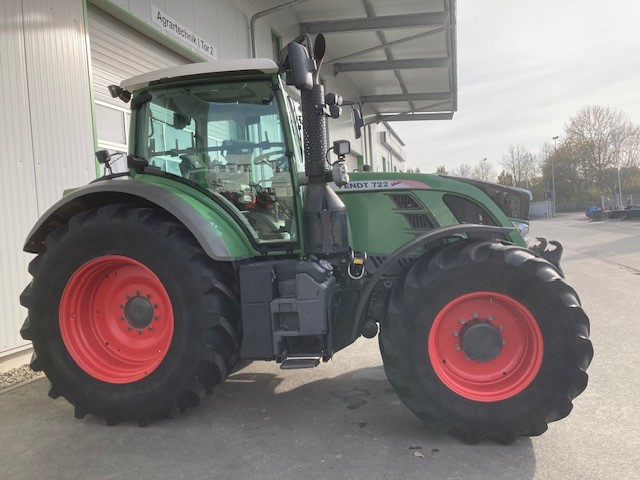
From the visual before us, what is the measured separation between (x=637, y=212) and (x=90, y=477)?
36032 mm

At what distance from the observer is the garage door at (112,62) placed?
20.1 ft

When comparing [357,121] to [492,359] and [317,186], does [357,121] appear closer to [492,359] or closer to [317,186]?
[317,186]

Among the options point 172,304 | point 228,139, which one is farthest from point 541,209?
point 172,304

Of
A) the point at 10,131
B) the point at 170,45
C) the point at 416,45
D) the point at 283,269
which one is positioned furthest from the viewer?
the point at 416,45

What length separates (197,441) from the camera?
3176mm

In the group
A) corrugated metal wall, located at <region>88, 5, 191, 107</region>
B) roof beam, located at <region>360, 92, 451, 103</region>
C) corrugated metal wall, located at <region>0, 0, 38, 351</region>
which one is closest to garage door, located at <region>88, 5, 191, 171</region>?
corrugated metal wall, located at <region>88, 5, 191, 107</region>

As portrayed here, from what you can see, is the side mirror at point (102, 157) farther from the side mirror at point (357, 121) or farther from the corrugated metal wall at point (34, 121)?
the side mirror at point (357, 121)

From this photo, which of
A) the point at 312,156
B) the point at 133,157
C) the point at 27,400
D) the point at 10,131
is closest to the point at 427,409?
the point at 312,156

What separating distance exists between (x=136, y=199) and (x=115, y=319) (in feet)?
3.04

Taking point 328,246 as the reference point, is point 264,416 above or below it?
below

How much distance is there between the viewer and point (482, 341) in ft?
10.1

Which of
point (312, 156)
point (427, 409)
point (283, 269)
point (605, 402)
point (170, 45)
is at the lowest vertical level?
point (605, 402)

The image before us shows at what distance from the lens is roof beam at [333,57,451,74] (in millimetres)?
13641

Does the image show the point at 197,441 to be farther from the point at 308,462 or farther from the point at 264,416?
the point at 308,462
